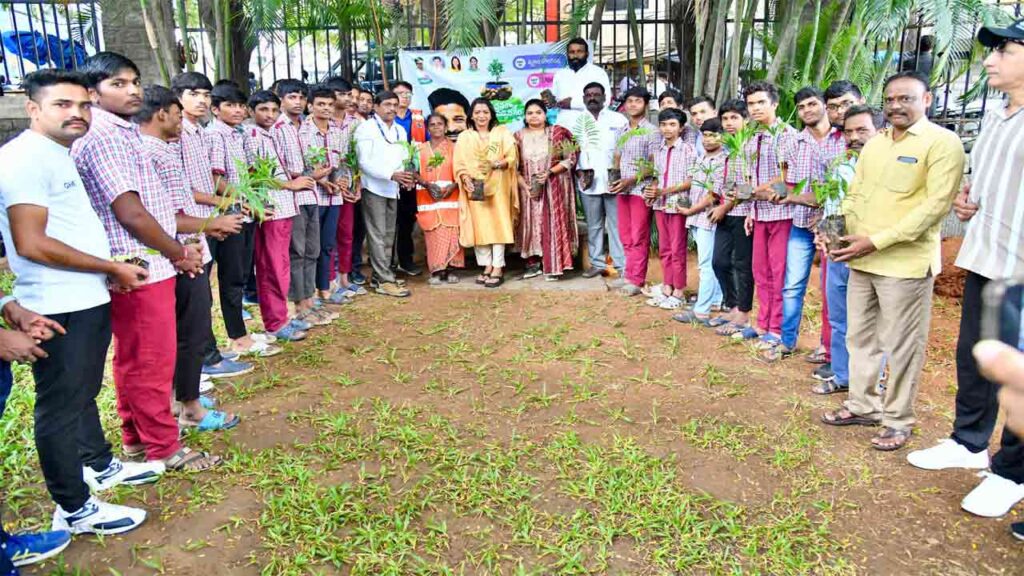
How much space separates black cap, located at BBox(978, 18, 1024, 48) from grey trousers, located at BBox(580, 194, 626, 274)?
13.0 ft

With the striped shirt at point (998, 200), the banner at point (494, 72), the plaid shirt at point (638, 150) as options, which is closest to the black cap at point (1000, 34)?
the striped shirt at point (998, 200)

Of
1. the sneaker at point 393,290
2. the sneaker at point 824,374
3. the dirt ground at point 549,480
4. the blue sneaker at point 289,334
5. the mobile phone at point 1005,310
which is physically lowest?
the dirt ground at point 549,480

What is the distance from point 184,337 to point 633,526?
7.74 ft

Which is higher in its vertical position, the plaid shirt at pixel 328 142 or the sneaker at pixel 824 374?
the plaid shirt at pixel 328 142

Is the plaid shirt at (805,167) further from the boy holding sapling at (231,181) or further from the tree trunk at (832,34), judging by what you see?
the boy holding sapling at (231,181)

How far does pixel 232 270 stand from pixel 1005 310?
172 inches

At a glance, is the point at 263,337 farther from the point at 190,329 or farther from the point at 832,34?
the point at 832,34

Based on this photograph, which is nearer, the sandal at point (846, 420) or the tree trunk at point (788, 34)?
the sandal at point (846, 420)

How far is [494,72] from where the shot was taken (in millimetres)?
8250

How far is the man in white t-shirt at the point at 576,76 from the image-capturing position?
24.1 feet

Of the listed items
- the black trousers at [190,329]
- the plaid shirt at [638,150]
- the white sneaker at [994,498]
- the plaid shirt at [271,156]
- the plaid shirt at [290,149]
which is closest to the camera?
the white sneaker at [994,498]

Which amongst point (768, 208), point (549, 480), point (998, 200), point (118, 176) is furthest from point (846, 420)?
point (118, 176)

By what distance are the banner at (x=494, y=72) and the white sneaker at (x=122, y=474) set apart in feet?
18.4

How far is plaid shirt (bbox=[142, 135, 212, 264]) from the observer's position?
137 inches
